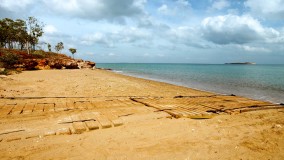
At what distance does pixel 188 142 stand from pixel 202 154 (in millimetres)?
551

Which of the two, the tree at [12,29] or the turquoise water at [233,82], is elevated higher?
the tree at [12,29]

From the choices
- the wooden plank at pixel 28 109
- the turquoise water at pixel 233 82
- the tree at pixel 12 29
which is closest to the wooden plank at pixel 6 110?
the wooden plank at pixel 28 109

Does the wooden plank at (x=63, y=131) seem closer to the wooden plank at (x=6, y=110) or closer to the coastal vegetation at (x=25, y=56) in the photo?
the wooden plank at (x=6, y=110)

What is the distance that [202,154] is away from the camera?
376 cm

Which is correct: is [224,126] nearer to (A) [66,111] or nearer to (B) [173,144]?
(B) [173,144]

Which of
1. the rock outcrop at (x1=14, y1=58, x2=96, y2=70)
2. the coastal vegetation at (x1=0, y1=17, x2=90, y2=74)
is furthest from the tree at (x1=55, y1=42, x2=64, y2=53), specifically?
the rock outcrop at (x1=14, y1=58, x2=96, y2=70)

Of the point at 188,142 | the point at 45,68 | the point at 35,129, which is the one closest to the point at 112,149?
the point at 188,142

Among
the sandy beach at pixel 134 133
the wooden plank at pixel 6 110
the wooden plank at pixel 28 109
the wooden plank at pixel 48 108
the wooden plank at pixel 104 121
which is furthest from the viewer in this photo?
the wooden plank at pixel 48 108

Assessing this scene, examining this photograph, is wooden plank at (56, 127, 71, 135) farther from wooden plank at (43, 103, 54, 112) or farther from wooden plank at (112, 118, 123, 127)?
wooden plank at (43, 103, 54, 112)

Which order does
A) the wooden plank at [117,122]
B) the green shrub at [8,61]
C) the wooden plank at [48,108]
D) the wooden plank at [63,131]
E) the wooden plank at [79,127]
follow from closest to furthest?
the wooden plank at [63,131], the wooden plank at [79,127], the wooden plank at [117,122], the wooden plank at [48,108], the green shrub at [8,61]

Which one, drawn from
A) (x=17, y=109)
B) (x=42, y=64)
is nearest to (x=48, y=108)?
(x=17, y=109)

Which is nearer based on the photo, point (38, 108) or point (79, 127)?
point (79, 127)

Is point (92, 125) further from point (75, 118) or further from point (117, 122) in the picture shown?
point (75, 118)

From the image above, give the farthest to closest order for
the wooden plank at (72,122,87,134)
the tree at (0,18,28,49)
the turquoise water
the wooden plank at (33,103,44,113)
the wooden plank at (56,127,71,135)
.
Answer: the tree at (0,18,28,49) → the turquoise water → the wooden plank at (33,103,44,113) → the wooden plank at (72,122,87,134) → the wooden plank at (56,127,71,135)
